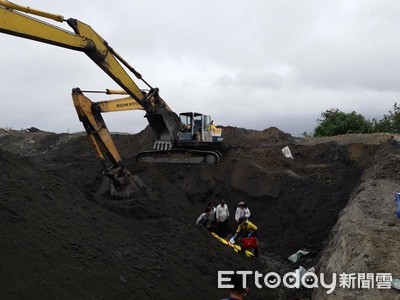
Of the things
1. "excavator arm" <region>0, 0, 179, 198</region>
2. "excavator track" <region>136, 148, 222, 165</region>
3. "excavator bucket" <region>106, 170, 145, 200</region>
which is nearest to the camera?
"excavator arm" <region>0, 0, 179, 198</region>

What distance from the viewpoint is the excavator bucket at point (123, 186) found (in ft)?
46.6

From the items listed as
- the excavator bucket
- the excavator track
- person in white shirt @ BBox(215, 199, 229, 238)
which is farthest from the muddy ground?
person in white shirt @ BBox(215, 199, 229, 238)

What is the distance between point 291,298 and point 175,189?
8.09 metres

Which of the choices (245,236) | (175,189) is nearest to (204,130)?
(175,189)

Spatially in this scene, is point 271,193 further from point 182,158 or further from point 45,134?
point 45,134

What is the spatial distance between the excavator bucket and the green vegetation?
927 inches

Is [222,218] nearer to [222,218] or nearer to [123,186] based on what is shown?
[222,218]

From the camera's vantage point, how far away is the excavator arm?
9.77 meters

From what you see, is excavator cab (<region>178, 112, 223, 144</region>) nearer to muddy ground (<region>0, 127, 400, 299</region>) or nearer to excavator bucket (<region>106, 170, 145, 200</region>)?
muddy ground (<region>0, 127, 400, 299</region>)

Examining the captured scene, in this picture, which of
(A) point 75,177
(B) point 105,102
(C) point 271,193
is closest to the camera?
(B) point 105,102

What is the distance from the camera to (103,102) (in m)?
14.2

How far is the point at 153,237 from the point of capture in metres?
9.15

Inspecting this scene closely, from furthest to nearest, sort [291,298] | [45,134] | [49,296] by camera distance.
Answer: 1. [45,134]
2. [291,298]
3. [49,296]

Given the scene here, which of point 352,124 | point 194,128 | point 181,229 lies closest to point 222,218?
point 181,229
